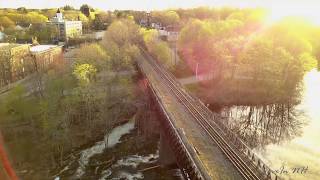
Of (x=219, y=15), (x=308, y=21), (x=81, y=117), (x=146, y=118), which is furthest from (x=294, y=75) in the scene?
(x=219, y=15)

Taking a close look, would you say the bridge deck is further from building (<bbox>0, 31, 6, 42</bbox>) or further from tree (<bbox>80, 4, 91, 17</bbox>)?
tree (<bbox>80, 4, 91, 17</bbox>)

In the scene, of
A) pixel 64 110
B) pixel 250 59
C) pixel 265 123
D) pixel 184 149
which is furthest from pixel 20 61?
pixel 184 149

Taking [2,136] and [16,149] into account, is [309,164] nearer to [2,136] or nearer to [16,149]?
[16,149]

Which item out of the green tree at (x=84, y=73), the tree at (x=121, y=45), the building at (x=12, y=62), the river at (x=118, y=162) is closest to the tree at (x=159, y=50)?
the tree at (x=121, y=45)

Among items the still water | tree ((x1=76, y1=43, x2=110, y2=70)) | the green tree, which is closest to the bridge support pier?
the still water

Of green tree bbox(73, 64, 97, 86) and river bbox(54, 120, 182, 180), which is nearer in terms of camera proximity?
river bbox(54, 120, 182, 180)

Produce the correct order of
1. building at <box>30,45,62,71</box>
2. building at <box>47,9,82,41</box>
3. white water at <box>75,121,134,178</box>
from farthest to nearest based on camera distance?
building at <box>47,9,82,41</box>
building at <box>30,45,62,71</box>
white water at <box>75,121,134,178</box>

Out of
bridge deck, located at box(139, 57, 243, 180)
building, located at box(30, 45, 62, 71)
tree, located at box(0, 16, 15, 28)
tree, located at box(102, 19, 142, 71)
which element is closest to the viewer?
bridge deck, located at box(139, 57, 243, 180)
